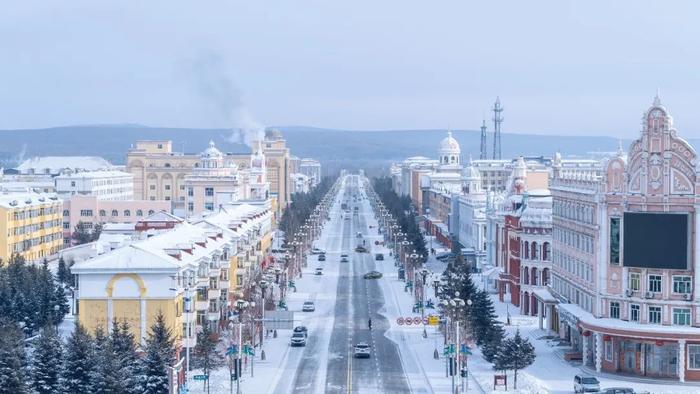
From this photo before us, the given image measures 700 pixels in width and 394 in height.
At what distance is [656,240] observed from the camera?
4778 centimetres

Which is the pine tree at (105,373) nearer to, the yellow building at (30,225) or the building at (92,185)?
the yellow building at (30,225)

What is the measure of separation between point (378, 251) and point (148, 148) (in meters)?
62.8

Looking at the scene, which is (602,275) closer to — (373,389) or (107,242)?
(373,389)

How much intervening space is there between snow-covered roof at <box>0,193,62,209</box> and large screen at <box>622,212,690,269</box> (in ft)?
186

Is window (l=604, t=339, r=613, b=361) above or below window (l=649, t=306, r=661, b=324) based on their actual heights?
below

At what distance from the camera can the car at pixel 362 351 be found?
174 feet

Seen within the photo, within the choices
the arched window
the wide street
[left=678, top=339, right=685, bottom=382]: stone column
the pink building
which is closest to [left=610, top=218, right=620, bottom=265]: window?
[left=678, top=339, right=685, bottom=382]: stone column

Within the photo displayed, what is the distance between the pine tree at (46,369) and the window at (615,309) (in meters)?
22.7

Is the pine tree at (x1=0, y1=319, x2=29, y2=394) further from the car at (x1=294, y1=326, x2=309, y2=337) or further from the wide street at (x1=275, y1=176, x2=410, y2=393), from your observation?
the car at (x1=294, y1=326, x2=309, y2=337)

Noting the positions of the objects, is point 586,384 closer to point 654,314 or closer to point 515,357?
point 515,357

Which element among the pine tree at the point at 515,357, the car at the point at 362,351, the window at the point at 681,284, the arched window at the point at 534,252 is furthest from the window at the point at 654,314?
the arched window at the point at 534,252

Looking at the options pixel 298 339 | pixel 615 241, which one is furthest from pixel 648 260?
pixel 298 339

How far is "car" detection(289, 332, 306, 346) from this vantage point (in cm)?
5678

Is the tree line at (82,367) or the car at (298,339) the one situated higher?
the tree line at (82,367)
